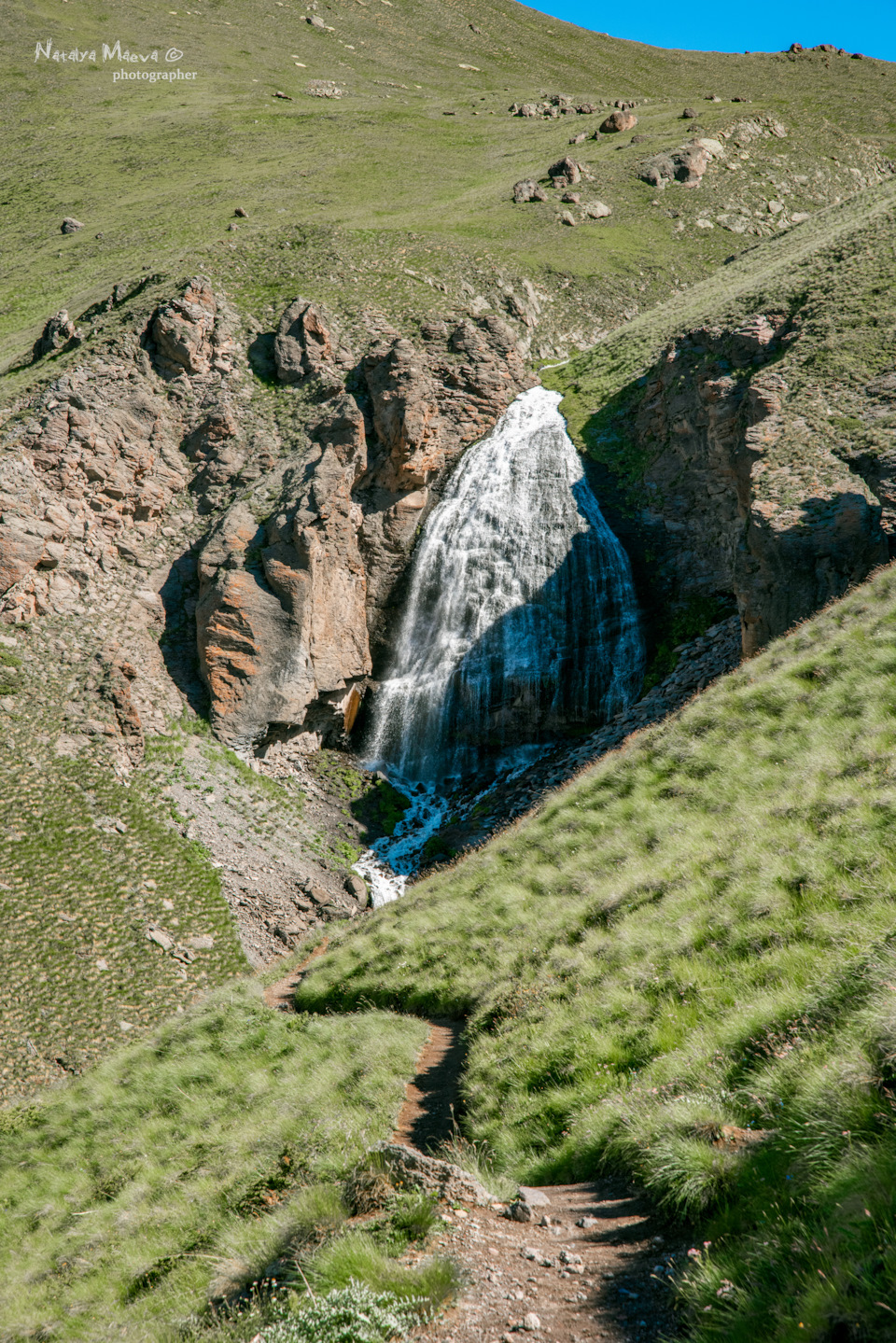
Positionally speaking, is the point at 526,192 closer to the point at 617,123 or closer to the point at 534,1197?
the point at 617,123

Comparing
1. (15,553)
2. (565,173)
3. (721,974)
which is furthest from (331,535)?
(565,173)

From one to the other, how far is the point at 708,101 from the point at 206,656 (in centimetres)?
11231

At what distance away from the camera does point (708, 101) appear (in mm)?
99250

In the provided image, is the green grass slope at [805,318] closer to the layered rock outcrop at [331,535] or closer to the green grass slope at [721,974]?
the layered rock outcrop at [331,535]

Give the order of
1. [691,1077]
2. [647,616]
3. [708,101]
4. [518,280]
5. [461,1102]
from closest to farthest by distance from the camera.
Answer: [691,1077] → [461,1102] → [647,616] → [518,280] → [708,101]

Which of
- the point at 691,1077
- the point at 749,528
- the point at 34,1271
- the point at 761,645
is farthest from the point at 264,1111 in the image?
the point at 749,528

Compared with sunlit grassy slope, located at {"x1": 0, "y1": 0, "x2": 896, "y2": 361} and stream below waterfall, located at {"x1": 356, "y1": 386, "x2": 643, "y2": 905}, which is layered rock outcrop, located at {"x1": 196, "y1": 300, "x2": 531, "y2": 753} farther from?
sunlit grassy slope, located at {"x1": 0, "y1": 0, "x2": 896, "y2": 361}

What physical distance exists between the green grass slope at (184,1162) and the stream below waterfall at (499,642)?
56.5ft

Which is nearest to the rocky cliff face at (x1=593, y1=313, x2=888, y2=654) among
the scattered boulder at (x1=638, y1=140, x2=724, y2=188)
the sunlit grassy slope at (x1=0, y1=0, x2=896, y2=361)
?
the sunlit grassy slope at (x1=0, y1=0, x2=896, y2=361)

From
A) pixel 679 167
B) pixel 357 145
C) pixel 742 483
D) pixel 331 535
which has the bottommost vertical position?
pixel 742 483

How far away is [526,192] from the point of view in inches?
2835

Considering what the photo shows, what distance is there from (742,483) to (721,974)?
25.0 metres

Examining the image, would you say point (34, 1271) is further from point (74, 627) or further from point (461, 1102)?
point (74, 627)

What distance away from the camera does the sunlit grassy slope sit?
6084cm
